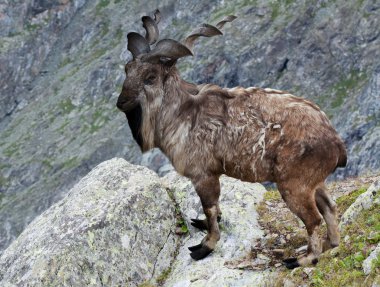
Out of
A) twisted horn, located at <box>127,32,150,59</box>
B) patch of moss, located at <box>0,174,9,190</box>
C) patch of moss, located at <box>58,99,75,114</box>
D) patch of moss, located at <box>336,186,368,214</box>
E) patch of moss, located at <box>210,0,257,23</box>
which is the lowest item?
patch of moss, located at <box>0,174,9,190</box>

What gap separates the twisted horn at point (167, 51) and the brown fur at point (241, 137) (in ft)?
0.59

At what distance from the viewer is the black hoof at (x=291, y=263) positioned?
440 inches

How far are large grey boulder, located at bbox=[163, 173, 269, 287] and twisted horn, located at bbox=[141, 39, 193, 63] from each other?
4599 millimetres

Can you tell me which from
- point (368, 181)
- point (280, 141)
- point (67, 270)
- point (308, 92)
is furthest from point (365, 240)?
point (308, 92)

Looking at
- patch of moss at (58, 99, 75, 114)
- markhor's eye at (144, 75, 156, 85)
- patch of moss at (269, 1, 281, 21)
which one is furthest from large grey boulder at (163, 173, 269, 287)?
patch of moss at (58, 99, 75, 114)

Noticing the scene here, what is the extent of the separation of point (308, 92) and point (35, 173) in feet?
283

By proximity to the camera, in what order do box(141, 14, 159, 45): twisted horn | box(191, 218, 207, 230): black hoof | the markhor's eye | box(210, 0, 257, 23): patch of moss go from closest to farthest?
the markhor's eye < box(141, 14, 159, 45): twisted horn < box(191, 218, 207, 230): black hoof < box(210, 0, 257, 23): patch of moss

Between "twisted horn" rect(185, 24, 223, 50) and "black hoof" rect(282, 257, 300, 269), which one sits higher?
"twisted horn" rect(185, 24, 223, 50)

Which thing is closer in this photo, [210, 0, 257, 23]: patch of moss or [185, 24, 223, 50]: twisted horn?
[185, 24, 223, 50]: twisted horn

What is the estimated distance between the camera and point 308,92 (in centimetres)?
15600

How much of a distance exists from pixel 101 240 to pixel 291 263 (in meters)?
4.99

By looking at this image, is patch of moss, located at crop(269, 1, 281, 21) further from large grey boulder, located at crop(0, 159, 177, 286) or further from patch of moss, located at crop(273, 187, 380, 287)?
patch of moss, located at crop(273, 187, 380, 287)

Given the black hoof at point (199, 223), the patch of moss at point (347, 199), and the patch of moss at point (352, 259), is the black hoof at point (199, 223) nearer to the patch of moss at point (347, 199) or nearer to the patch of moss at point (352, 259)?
the patch of moss at point (347, 199)

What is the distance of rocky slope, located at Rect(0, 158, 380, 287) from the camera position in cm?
1202
